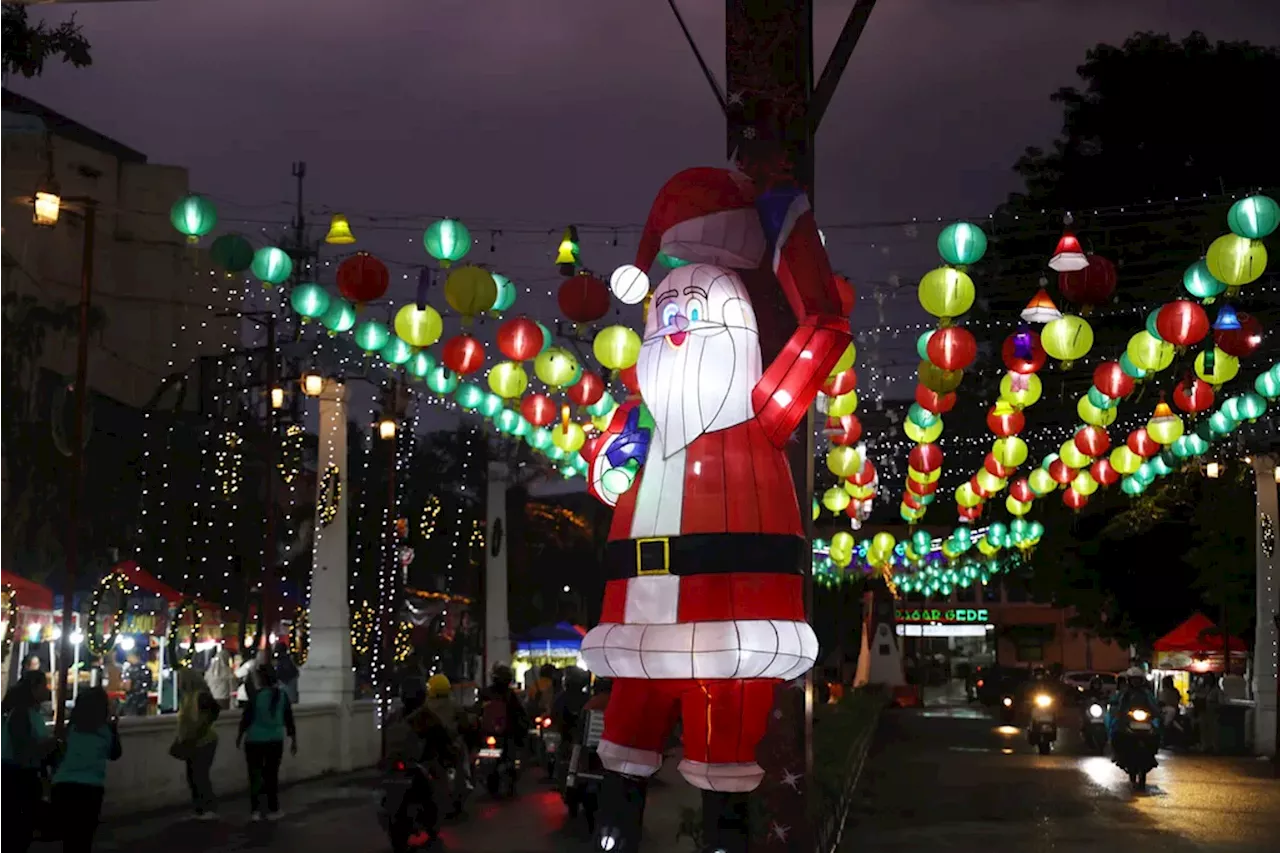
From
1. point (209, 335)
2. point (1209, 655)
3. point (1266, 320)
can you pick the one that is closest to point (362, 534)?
point (209, 335)

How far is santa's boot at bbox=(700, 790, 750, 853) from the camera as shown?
738 centimetres

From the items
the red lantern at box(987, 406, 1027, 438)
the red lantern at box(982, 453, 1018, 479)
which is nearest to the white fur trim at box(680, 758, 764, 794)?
the red lantern at box(987, 406, 1027, 438)

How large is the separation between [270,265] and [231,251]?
0.80m

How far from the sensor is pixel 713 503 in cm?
738

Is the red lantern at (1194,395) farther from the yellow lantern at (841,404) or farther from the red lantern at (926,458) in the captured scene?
the red lantern at (926,458)

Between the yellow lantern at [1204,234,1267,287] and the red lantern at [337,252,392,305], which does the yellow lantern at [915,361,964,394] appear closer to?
the yellow lantern at [1204,234,1267,287]

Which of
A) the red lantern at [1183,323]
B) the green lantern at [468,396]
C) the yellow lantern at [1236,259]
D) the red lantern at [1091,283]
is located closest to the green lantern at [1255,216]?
the yellow lantern at [1236,259]

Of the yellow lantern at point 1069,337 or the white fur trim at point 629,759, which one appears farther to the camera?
the yellow lantern at point 1069,337

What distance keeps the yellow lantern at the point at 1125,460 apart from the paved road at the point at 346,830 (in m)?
7.20

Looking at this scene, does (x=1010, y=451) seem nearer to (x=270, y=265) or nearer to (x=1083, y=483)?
(x=1083, y=483)

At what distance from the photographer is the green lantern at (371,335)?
16.8 metres

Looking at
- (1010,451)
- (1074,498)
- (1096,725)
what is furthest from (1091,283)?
(1096,725)

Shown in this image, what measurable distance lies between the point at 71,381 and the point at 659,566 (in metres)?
29.5

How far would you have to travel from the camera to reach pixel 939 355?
1527 cm
